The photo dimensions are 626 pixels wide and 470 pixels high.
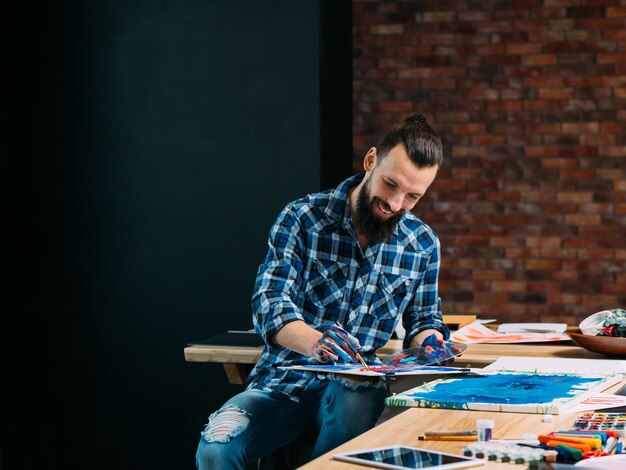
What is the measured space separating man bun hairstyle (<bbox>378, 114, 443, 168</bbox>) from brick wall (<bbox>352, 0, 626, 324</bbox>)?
11.1ft

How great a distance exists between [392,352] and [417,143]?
64 centimetres

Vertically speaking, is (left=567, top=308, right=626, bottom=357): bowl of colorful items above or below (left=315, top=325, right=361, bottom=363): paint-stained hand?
below

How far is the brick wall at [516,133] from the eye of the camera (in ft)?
18.9

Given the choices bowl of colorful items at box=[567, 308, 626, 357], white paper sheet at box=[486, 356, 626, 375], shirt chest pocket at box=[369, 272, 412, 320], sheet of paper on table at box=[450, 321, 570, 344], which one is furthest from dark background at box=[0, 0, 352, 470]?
white paper sheet at box=[486, 356, 626, 375]

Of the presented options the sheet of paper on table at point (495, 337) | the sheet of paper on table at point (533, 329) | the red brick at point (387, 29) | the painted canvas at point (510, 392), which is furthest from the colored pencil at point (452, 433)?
the red brick at point (387, 29)

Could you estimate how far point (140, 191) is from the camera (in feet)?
12.5

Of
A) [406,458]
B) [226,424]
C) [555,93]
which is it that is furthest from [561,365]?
[555,93]

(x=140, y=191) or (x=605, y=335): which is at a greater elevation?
(x=140, y=191)

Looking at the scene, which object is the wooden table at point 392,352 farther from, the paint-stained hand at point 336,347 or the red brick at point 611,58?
the red brick at point 611,58

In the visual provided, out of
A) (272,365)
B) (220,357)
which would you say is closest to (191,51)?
(220,357)

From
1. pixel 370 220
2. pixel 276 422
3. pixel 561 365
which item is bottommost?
pixel 276 422

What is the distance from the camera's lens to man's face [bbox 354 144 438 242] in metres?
2.50

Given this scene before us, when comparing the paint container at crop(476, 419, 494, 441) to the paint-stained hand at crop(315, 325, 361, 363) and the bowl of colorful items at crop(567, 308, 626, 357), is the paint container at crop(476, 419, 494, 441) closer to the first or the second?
the paint-stained hand at crop(315, 325, 361, 363)

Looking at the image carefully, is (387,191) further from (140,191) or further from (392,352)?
(140,191)
